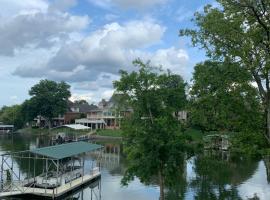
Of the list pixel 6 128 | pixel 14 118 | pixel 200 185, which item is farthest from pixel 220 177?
pixel 14 118

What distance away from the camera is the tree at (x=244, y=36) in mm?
16453

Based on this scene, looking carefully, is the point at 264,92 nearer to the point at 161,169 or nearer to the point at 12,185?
the point at 161,169

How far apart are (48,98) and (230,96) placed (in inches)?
4388

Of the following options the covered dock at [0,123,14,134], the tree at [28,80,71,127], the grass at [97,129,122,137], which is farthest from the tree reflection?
the covered dock at [0,123,14,134]

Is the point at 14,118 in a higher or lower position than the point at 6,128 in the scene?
higher

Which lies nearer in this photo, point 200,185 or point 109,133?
point 200,185

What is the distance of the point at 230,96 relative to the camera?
18812mm

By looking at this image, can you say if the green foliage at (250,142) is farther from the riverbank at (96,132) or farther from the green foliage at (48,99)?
the green foliage at (48,99)

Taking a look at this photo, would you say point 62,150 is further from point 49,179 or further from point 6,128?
point 6,128

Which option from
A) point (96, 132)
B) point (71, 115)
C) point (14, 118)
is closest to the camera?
point (96, 132)

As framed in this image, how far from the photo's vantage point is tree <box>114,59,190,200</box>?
25500mm

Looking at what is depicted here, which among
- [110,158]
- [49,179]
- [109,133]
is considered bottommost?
[110,158]

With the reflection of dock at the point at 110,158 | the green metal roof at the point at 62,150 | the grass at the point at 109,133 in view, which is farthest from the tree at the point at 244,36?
the grass at the point at 109,133

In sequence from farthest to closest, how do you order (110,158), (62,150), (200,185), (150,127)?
(110,158), (200,185), (62,150), (150,127)
